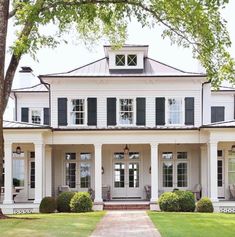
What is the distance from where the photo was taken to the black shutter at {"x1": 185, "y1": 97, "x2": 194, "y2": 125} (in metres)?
27.7

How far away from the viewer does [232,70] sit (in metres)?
13.0

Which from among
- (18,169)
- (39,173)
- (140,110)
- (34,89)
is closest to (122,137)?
(140,110)

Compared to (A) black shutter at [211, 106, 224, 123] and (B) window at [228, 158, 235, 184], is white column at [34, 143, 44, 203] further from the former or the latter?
(A) black shutter at [211, 106, 224, 123]

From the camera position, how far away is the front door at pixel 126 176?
2919 cm

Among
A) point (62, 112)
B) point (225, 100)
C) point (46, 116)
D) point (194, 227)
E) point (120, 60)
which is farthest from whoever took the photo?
point (225, 100)

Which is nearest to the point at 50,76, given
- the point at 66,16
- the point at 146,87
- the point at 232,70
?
the point at 146,87

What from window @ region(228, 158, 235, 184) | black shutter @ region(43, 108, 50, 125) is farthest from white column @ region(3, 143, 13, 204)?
window @ region(228, 158, 235, 184)

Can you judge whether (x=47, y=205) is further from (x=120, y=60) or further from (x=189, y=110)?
(x=120, y=60)

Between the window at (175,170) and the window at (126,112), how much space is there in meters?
3.14

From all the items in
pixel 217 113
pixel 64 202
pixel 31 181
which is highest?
pixel 217 113

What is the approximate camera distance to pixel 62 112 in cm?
2778

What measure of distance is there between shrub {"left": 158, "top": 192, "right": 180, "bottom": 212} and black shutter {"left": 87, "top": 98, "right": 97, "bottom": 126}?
247 inches

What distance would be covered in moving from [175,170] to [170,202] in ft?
20.1

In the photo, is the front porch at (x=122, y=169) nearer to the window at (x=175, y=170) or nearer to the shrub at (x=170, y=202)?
the window at (x=175, y=170)
